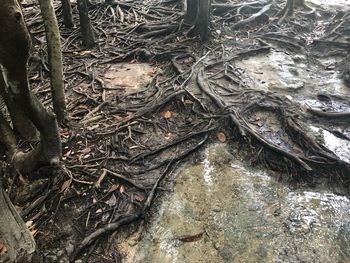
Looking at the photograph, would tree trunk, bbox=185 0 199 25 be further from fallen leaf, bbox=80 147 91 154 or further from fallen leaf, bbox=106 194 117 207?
fallen leaf, bbox=106 194 117 207

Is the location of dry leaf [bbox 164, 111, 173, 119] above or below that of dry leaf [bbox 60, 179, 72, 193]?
below

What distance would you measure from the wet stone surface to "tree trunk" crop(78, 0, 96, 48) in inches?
187

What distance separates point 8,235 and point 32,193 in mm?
1149

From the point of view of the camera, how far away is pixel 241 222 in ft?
12.5

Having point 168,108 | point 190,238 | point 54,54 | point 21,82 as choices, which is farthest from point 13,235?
point 168,108

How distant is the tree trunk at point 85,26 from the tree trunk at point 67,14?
3.80ft

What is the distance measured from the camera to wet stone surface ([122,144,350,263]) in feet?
11.4

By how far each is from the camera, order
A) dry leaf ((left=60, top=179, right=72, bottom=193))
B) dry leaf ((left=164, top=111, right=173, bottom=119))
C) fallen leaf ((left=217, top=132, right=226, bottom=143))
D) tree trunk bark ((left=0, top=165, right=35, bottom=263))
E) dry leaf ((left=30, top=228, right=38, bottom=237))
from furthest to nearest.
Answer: dry leaf ((left=164, top=111, right=173, bottom=119)), fallen leaf ((left=217, top=132, right=226, bottom=143)), dry leaf ((left=60, top=179, right=72, bottom=193)), dry leaf ((left=30, top=228, right=38, bottom=237)), tree trunk bark ((left=0, top=165, right=35, bottom=263))

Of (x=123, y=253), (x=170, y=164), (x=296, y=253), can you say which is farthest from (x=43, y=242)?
(x=296, y=253)

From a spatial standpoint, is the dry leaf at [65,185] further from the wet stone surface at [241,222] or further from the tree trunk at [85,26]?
the tree trunk at [85,26]

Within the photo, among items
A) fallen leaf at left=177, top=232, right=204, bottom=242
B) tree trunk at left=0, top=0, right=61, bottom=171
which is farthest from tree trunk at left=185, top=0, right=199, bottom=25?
fallen leaf at left=177, top=232, right=204, bottom=242

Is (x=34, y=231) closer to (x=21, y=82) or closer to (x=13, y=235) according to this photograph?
(x=13, y=235)

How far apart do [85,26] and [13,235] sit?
5.74 m

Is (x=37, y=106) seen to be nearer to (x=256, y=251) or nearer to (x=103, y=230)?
(x=103, y=230)
